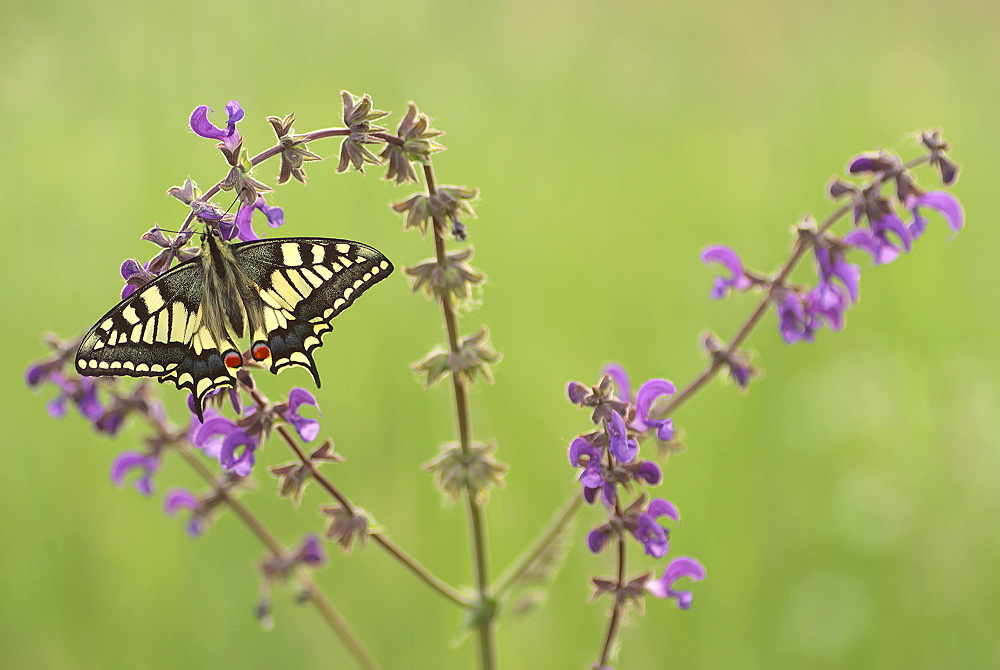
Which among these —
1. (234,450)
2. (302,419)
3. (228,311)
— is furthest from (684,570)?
(228,311)

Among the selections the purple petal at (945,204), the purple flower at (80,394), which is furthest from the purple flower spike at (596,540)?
the purple flower at (80,394)

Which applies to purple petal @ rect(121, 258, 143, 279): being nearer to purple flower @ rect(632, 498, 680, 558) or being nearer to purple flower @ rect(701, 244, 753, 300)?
purple flower @ rect(632, 498, 680, 558)

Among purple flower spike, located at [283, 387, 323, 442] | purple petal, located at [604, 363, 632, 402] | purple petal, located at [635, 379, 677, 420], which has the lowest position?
purple flower spike, located at [283, 387, 323, 442]

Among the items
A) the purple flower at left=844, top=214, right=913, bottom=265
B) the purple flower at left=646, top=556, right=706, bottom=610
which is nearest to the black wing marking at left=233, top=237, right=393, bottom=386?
the purple flower at left=646, top=556, right=706, bottom=610

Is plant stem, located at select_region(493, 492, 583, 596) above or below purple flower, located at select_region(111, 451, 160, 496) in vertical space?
above

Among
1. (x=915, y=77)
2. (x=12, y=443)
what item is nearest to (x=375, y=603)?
(x=12, y=443)

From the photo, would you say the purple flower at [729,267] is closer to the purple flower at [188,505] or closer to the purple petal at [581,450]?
the purple petal at [581,450]

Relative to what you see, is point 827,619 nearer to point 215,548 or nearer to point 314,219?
point 215,548
